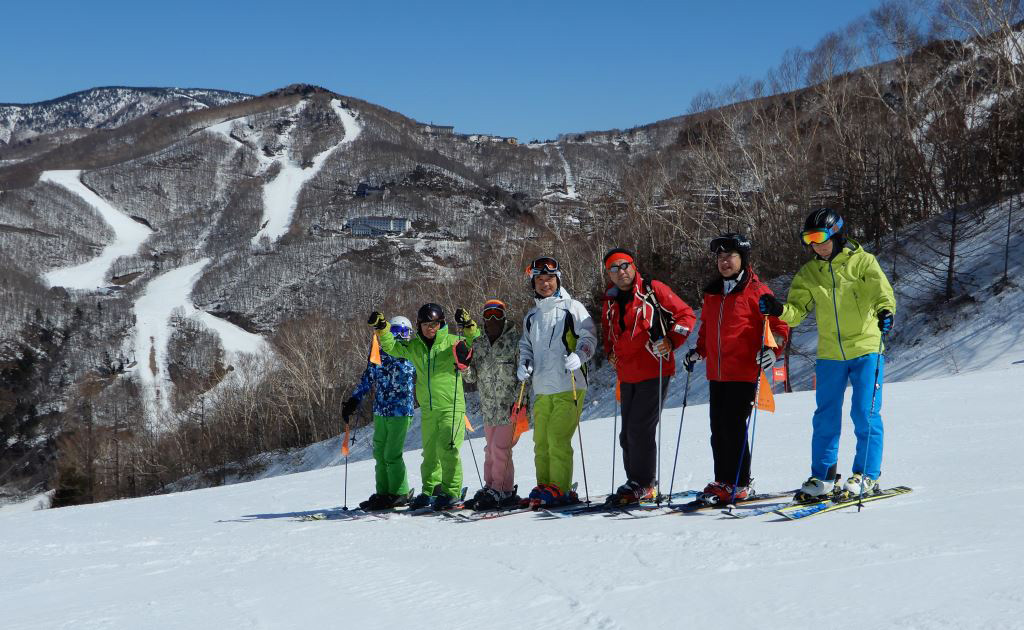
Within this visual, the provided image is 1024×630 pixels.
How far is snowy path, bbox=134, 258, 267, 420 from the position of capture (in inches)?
3223

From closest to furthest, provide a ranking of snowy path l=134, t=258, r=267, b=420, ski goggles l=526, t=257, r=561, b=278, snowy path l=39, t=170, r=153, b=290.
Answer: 1. ski goggles l=526, t=257, r=561, b=278
2. snowy path l=134, t=258, r=267, b=420
3. snowy path l=39, t=170, r=153, b=290

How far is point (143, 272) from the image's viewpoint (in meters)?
138

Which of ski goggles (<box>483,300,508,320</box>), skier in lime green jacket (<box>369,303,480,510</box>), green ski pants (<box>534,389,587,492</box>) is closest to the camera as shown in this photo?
green ski pants (<box>534,389,587,492</box>)

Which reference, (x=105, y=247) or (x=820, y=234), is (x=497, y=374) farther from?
(x=105, y=247)

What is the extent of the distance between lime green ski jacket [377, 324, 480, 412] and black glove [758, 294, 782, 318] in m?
2.53

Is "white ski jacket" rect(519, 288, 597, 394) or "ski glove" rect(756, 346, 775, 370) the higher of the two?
"white ski jacket" rect(519, 288, 597, 394)

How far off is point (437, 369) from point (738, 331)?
2.64 metres

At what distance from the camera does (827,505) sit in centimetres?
479

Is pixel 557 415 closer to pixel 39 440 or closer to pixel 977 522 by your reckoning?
pixel 977 522

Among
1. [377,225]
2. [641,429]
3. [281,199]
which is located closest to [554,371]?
[641,429]

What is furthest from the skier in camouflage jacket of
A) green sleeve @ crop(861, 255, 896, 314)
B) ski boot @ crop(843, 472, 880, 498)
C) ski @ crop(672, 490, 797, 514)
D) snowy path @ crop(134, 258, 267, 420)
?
snowy path @ crop(134, 258, 267, 420)

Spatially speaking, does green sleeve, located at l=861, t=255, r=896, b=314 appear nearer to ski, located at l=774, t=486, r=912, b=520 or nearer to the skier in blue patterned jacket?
ski, located at l=774, t=486, r=912, b=520

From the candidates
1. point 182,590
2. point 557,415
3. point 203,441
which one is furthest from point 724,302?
point 203,441

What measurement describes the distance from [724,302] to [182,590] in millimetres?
3690
